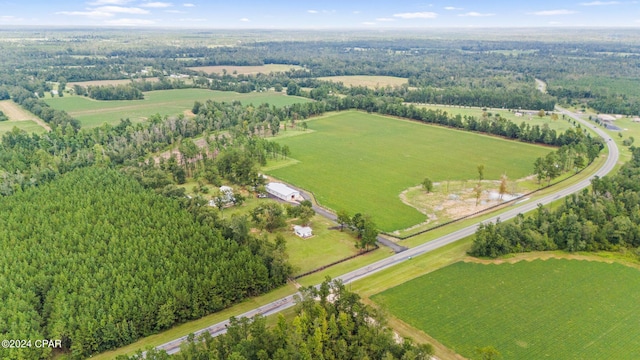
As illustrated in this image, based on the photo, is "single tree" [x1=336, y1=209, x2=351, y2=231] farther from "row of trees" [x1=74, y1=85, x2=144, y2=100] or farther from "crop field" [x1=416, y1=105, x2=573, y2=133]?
"row of trees" [x1=74, y1=85, x2=144, y2=100]

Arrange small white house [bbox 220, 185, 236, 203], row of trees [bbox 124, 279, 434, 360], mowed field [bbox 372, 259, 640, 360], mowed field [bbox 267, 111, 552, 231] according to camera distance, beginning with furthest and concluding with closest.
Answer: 1. mowed field [bbox 267, 111, 552, 231]
2. small white house [bbox 220, 185, 236, 203]
3. mowed field [bbox 372, 259, 640, 360]
4. row of trees [bbox 124, 279, 434, 360]

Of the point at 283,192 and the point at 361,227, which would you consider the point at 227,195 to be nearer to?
the point at 283,192

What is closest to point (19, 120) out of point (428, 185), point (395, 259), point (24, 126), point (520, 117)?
point (24, 126)

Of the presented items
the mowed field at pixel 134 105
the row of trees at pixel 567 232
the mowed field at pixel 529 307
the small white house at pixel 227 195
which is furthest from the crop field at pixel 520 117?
the small white house at pixel 227 195

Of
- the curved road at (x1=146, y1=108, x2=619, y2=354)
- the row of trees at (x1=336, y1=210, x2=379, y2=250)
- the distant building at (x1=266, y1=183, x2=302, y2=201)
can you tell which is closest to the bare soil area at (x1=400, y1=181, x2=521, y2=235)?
the curved road at (x1=146, y1=108, x2=619, y2=354)

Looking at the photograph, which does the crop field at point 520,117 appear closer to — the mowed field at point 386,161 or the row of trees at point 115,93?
the mowed field at point 386,161

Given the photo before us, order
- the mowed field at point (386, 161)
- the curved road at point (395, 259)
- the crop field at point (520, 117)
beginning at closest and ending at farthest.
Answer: the curved road at point (395, 259) < the mowed field at point (386, 161) < the crop field at point (520, 117)

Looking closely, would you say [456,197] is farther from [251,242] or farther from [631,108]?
[631,108]
